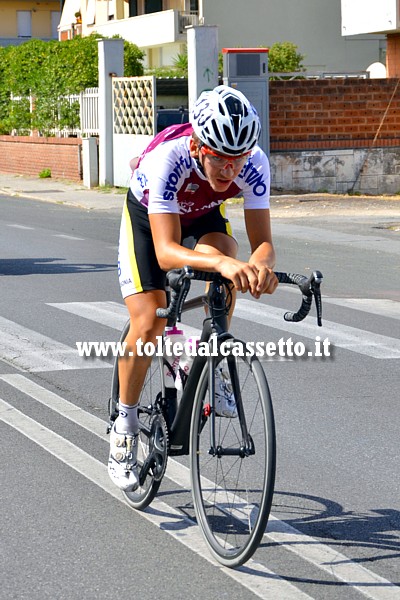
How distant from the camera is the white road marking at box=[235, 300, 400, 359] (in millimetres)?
9264

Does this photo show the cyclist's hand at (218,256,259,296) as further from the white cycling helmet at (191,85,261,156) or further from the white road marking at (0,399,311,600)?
the white road marking at (0,399,311,600)

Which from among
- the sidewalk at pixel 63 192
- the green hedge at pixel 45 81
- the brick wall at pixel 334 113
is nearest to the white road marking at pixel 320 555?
the sidewalk at pixel 63 192

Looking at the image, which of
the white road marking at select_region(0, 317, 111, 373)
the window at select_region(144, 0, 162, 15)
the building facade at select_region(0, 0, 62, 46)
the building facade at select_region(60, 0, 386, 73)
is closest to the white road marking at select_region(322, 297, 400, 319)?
the white road marking at select_region(0, 317, 111, 373)

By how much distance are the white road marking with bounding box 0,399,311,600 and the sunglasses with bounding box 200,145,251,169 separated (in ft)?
4.98

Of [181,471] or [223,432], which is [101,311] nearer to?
[181,471]

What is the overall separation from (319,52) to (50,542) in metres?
47.2

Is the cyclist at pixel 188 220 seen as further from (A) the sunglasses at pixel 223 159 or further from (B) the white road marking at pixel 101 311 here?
(B) the white road marking at pixel 101 311

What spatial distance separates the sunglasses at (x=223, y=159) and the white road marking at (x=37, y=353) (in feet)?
13.6

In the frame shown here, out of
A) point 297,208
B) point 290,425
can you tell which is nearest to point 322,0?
point 297,208

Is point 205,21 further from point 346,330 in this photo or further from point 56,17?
point 346,330

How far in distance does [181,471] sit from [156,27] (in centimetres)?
4823

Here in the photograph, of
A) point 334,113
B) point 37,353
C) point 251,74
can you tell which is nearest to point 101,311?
point 37,353

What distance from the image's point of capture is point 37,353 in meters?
9.01

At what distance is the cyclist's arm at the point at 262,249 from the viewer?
4.32 metres
